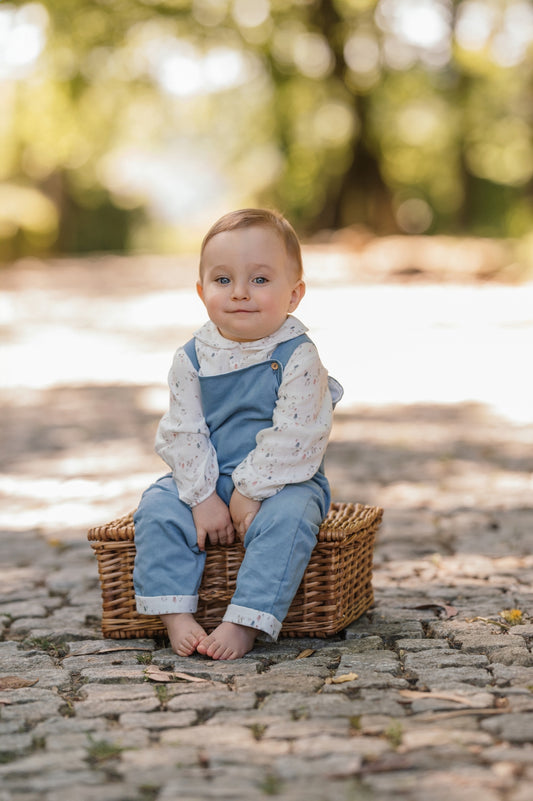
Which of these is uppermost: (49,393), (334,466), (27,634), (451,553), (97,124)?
(97,124)

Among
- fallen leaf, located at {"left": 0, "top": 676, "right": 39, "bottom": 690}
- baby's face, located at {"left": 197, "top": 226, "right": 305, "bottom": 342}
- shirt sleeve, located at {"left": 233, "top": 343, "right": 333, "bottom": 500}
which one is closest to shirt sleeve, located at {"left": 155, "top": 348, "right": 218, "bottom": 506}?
shirt sleeve, located at {"left": 233, "top": 343, "right": 333, "bottom": 500}

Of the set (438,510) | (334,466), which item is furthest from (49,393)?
(438,510)

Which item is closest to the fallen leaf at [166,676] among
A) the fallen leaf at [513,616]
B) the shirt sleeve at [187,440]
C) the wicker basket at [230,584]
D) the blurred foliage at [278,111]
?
the wicker basket at [230,584]

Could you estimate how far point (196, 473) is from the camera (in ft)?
10.3

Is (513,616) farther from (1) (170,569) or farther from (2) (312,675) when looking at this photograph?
(1) (170,569)

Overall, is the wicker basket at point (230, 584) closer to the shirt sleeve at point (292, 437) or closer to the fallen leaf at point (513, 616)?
the shirt sleeve at point (292, 437)

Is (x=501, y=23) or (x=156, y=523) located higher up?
(x=501, y=23)

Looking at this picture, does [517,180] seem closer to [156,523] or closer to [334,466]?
[334,466]

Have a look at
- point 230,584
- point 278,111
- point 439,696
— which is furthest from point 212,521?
point 278,111

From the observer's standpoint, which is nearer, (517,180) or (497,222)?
(497,222)

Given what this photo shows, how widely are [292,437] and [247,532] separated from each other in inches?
11.9

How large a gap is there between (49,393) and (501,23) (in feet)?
62.7

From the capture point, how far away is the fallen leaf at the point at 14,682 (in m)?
2.81

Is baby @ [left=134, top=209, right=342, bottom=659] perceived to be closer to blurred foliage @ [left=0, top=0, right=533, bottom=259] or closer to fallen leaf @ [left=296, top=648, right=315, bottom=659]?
fallen leaf @ [left=296, top=648, right=315, bottom=659]
